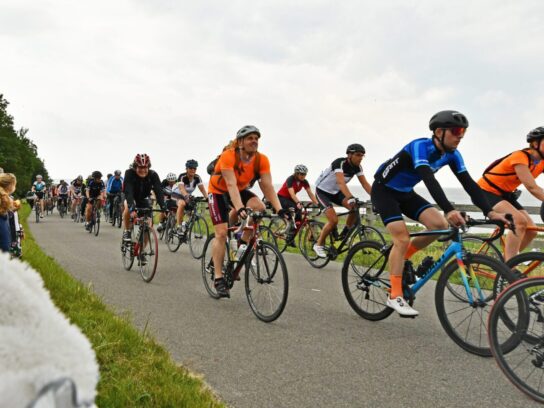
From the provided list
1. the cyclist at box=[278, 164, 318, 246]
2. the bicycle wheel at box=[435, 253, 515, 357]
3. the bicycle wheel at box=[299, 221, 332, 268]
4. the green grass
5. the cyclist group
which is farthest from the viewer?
the cyclist at box=[278, 164, 318, 246]

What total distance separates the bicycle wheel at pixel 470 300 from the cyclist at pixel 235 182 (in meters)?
2.21

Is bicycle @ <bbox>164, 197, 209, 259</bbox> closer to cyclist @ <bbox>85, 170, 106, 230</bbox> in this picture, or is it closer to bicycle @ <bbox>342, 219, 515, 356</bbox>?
cyclist @ <bbox>85, 170, 106, 230</bbox>

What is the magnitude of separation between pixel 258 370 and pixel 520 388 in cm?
188

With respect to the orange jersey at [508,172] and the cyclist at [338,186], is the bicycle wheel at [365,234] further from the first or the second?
the orange jersey at [508,172]

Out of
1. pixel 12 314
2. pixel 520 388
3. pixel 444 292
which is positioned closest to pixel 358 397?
pixel 520 388

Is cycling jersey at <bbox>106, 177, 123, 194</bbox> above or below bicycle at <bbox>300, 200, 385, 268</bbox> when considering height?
above

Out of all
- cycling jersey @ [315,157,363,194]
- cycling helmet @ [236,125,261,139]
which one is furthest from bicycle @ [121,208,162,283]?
cycling jersey @ [315,157,363,194]

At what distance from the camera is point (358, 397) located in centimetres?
310

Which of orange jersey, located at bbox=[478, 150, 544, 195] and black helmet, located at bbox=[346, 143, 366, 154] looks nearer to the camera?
orange jersey, located at bbox=[478, 150, 544, 195]

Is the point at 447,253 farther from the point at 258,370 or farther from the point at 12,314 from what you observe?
the point at 12,314

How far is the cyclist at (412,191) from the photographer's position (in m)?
4.36

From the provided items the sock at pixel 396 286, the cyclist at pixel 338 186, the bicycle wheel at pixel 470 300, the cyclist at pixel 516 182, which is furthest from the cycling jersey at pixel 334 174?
the bicycle wheel at pixel 470 300

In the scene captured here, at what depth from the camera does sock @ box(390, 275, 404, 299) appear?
4711 millimetres

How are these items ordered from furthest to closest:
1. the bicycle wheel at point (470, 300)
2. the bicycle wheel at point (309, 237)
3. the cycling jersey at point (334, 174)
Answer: the bicycle wheel at point (309, 237)
the cycling jersey at point (334, 174)
the bicycle wheel at point (470, 300)
